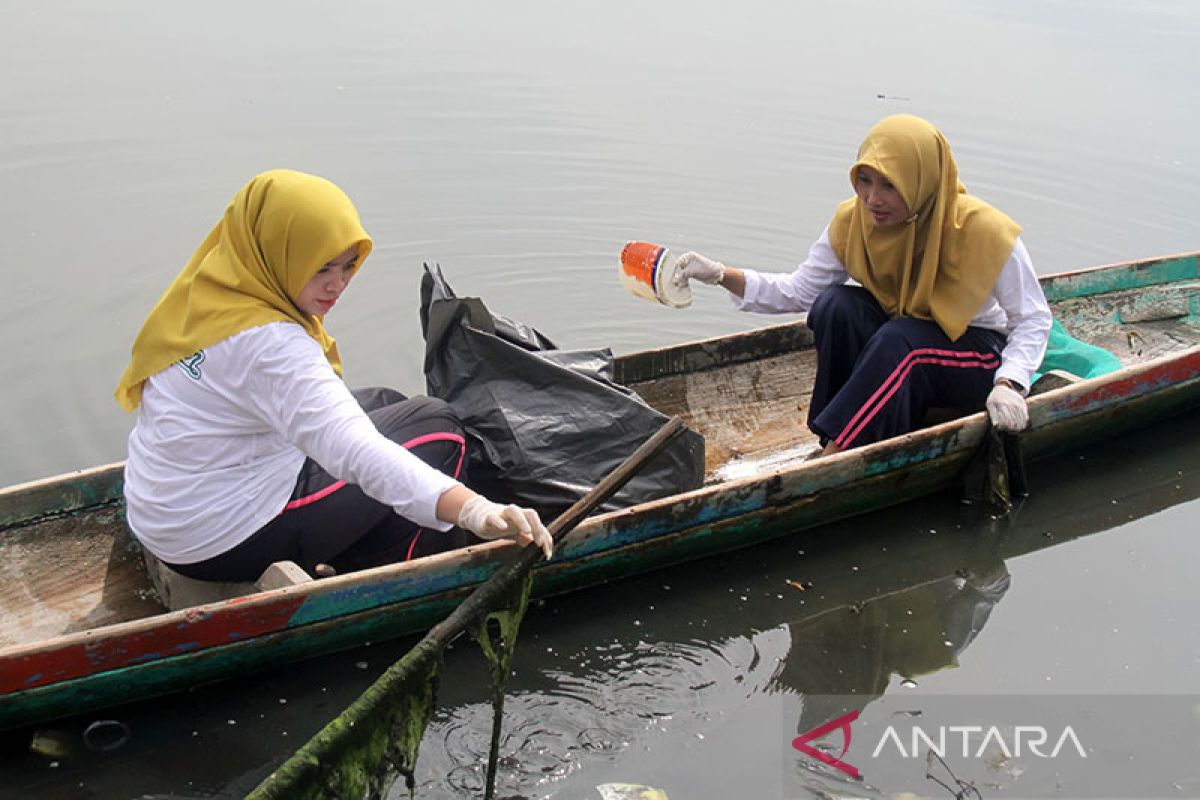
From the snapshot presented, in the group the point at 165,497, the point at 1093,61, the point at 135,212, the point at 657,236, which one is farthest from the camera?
the point at 1093,61

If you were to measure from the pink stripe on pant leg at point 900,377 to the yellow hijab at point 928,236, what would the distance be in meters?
0.12


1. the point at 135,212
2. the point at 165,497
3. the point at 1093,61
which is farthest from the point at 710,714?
the point at 1093,61

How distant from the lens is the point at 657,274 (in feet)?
15.4

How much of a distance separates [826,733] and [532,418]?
1.37 metres

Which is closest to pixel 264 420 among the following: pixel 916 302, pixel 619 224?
pixel 916 302

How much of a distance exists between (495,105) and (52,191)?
362 cm

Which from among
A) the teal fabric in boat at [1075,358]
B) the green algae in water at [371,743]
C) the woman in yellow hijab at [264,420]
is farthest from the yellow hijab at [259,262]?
the teal fabric in boat at [1075,358]

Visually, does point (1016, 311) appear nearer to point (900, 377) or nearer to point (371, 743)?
point (900, 377)

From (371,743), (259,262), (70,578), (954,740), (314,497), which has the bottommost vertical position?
(954,740)

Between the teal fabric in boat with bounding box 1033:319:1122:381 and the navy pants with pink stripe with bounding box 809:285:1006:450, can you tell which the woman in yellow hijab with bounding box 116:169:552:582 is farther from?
the teal fabric in boat with bounding box 1033:319:1122:381

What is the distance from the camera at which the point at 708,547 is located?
14.3 ft

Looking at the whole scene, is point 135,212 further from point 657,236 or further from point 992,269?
point 992,269

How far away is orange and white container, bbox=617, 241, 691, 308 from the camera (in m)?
4.70

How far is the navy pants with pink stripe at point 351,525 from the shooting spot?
3451mm
